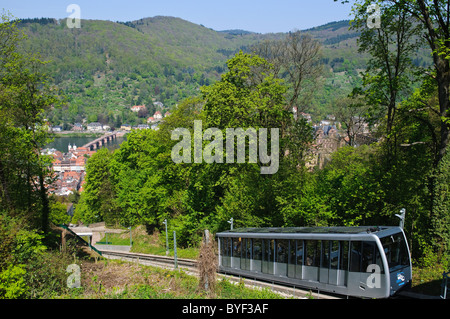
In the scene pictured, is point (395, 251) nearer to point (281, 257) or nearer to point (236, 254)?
point (281, 257)

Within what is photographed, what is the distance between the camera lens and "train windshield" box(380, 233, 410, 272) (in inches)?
442

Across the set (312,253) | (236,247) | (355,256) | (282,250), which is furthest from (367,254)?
(236,247)

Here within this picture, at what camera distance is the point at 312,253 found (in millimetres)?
13398

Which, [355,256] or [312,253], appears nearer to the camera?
[355,256]

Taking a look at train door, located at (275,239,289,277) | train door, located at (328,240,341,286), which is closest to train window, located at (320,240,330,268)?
train door, located at (328,240,341,286)

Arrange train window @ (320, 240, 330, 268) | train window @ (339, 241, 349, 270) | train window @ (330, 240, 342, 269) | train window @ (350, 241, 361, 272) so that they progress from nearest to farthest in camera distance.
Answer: train window @ (350, 241, 361, 272)
train window @ (339, 241, 349, 270)
train window @ (330, 240, 342, 269)
train window @ (320, 240, 330, 268)

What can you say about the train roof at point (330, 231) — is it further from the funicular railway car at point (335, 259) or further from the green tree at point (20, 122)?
the green tree at point (20, 122)

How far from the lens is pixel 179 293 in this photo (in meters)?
12.0

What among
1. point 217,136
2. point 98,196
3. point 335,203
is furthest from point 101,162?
point 335,203

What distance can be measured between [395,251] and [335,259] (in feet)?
6.18

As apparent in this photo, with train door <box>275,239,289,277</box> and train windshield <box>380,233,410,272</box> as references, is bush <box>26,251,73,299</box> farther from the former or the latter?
train windshield <box>380,233,410,272</box>
